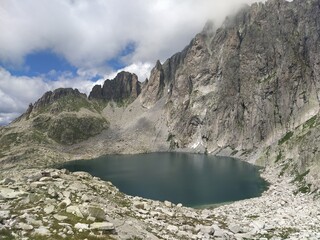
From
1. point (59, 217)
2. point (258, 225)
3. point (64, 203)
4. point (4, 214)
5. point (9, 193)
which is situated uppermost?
point (9, 193)

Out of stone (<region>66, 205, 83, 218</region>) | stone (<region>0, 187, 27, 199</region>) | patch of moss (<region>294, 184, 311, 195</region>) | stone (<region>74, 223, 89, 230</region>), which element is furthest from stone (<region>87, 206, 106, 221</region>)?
patch of moss (<region>294, 184, 311, 195</region>)

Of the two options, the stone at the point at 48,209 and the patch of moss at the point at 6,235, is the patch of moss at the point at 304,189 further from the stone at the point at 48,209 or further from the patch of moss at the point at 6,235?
the patch of moss at the point at 6,235

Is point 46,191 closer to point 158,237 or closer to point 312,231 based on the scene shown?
point 158,237

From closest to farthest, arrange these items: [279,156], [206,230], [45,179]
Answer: [206,230]
[45,179]
[279,156]

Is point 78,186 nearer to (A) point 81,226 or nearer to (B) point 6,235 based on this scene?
(A) point 81,226

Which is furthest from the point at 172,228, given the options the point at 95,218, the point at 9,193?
the point at 9,193

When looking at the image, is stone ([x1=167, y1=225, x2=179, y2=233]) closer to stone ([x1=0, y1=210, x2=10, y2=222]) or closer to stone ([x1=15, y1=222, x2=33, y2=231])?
stone ([x1=15, y1=222, x2=33, y2=231])

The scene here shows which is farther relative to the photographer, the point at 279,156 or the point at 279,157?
the point at 279,156

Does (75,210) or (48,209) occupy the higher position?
(48,209)

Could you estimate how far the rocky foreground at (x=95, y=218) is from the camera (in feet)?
103

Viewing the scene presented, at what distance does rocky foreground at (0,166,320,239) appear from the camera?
3125 cm

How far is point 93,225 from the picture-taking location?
3262 cm

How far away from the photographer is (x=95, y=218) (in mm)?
34531

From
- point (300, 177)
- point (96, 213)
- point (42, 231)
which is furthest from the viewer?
point (300, 177)
